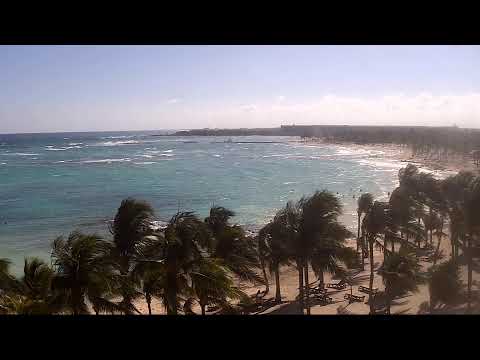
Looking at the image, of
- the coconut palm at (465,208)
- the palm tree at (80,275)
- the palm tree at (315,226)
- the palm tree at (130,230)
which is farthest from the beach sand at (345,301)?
the palm tree at (80,275)

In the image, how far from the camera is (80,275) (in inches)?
205

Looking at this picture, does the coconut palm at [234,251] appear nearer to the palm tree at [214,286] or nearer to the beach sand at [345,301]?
the beach sand at [345,301]

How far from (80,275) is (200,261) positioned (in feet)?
5.32

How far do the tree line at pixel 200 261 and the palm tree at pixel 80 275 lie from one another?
1 centimetres

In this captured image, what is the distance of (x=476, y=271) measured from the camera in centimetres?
1179

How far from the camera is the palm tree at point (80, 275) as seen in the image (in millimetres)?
5160

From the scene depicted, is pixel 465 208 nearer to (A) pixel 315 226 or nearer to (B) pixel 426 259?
(A) pixel 315 226

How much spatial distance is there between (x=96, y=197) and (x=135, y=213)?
26767 mm

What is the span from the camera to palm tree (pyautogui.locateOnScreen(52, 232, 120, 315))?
5.16m

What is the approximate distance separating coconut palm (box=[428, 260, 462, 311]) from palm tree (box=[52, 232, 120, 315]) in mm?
7216

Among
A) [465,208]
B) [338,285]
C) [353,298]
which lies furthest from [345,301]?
[465,208]

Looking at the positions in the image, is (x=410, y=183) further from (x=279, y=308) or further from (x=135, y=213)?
(x=135, y=213)

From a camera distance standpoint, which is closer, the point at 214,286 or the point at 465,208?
the point at 214,286
